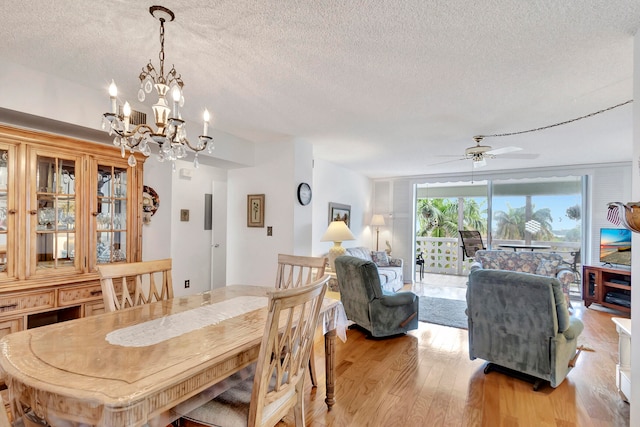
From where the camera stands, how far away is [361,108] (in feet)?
9.55

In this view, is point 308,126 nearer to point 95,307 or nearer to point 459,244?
point 95,307

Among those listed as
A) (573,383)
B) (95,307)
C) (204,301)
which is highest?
(204,301)

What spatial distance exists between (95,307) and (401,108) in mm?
3084

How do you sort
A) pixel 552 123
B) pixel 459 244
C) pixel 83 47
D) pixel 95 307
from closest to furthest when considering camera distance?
1. pixel 83 47
2. pixel 95 307
3. pixel 552 123
4. pixel 459 244

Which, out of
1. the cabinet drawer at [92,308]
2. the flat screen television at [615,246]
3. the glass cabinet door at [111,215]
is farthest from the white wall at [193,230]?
the flat screen television at [615,246]

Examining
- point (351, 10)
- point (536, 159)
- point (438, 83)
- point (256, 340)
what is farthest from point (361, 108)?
point (536, 159)

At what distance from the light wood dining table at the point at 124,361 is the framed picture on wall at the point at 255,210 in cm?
224

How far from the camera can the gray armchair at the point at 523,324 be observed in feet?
7.83

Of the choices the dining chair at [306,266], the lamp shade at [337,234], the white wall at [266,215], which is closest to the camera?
the dining chair at [306,266]

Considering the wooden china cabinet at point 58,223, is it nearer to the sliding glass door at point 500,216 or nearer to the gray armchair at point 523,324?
the gray armchair at point 523,324

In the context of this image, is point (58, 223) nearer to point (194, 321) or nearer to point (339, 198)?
point (194, 321)

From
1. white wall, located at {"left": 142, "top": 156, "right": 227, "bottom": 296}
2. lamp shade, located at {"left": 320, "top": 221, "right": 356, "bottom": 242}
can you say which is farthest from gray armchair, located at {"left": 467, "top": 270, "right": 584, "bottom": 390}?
white wall, located at {"left": 142, "top": 156, "right": 227, "bottom": 296}

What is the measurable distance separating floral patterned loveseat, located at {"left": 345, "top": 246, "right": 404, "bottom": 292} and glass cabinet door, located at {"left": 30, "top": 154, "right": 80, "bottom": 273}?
3.71 m

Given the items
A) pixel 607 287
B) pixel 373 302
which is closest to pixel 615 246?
pixel 607 287
